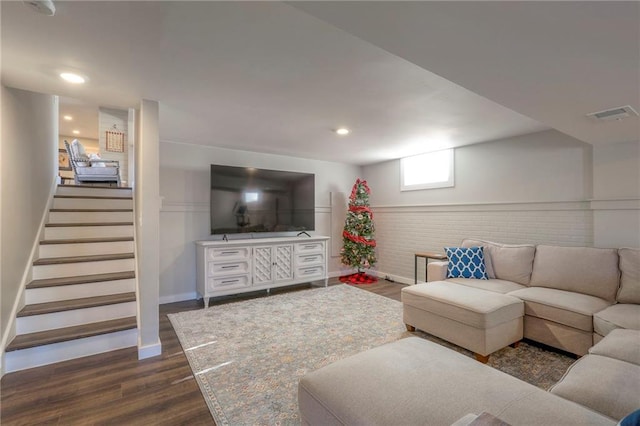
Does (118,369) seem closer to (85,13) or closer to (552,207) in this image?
(85,13)

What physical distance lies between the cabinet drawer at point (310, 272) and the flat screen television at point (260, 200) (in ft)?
2.28

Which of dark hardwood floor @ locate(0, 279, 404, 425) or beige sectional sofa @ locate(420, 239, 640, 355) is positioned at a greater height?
beige sectional sofa @ locate(420, 239, 640, 355)

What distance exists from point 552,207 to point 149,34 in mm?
4076

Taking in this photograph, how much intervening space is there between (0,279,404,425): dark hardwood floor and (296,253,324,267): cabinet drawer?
7.06ft

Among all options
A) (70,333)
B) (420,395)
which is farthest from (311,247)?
(420,395)

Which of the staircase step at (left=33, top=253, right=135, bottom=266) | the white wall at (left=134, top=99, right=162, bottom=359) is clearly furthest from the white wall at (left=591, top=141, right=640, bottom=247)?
the staircase step at (left=33, top=253, right=135, bottom=266)

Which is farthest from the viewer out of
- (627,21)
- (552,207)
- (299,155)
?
(299,155)

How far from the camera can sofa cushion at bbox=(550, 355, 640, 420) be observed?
112 cm

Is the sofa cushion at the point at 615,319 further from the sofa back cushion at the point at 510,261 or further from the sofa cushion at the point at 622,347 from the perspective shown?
the sofa back cushion at the point at 510,261

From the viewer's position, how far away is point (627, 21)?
3.23ft

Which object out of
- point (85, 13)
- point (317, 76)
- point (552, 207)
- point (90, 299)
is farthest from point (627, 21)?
point (90, 299)

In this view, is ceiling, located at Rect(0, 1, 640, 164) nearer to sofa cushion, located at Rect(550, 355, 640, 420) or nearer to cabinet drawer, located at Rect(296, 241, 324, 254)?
sofa cushion, located at Rect(550, 355, 640, 420)

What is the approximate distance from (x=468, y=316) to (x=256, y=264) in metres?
2.66

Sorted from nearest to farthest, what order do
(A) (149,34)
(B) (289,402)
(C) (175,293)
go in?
1. (A) (149,34)
2. (B) (289,402)
3. (C) (175,293)
